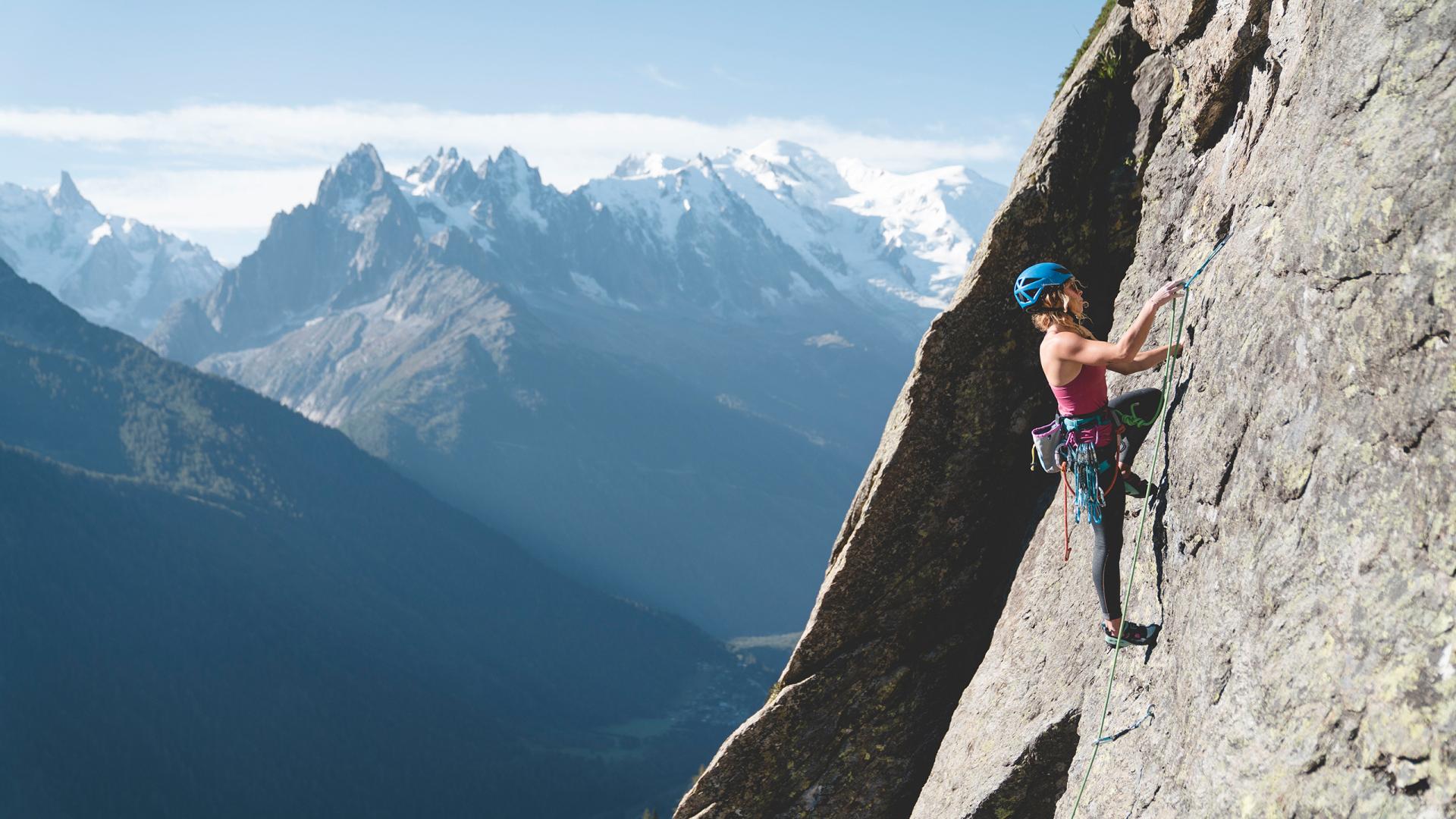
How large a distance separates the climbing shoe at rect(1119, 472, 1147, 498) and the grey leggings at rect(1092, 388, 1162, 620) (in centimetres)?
20

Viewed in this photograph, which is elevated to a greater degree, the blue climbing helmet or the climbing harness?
the blue climbing helmet

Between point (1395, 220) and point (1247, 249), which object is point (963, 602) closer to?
point (1247, 249)

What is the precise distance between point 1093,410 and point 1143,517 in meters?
1.46

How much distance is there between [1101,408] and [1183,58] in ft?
19.0

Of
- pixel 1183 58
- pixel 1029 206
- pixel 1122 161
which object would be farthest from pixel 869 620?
pixel 1183 58

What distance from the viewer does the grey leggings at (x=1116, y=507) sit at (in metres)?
13.0

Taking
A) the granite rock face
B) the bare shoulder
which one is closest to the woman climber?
the bare shoulder

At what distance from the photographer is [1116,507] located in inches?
547

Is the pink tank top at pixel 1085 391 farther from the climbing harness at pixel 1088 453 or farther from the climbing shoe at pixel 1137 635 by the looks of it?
the climbing shoe at pixel 1137 635

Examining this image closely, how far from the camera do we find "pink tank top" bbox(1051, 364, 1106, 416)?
519 inches

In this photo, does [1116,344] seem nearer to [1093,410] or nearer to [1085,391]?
[1085,391]

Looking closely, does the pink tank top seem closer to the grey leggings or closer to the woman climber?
the woman climber

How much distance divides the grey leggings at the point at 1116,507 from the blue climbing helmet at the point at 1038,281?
66.0 inches

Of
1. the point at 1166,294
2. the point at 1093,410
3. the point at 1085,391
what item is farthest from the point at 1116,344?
the point at 1093,410
